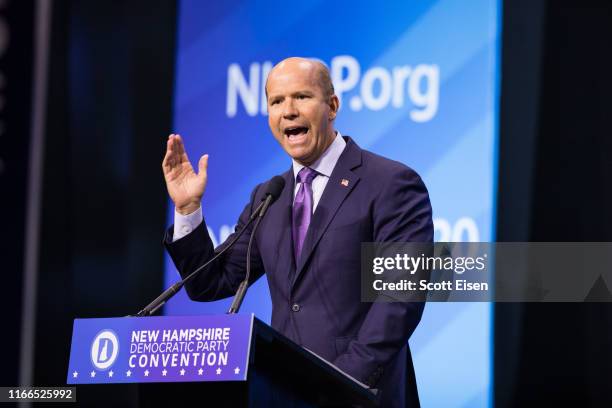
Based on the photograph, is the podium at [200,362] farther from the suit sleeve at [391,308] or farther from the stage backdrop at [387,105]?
the stage backdrop at [387,105]

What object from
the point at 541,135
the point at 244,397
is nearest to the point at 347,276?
the point at 244,397

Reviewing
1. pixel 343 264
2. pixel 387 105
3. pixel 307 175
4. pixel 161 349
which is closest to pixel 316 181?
pixel 307 175

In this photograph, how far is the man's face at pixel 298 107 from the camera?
105 inches

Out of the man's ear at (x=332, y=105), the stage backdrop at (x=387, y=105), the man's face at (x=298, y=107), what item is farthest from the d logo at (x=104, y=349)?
the stage backdrop at (x=387, y=105)

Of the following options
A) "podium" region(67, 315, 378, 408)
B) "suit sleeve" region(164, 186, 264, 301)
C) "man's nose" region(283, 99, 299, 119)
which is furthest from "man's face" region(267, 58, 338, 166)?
"podium" region(67, 315, 378, 408)

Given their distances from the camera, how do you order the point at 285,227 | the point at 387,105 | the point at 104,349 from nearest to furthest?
the point at 104,349
the point at 285,227
the point at 387,105

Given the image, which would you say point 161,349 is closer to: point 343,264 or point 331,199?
point 343,264

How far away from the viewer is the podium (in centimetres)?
→ 179

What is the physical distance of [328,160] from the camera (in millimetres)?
2727

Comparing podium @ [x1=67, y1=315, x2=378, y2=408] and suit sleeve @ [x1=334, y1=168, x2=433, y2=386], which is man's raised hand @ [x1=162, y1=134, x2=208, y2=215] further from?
podium @ [x1=67, y1=315, x2=378, y2=408]

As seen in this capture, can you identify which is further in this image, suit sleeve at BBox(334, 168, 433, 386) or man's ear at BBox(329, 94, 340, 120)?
man's ear at BBox(329, 94, 340, 120)

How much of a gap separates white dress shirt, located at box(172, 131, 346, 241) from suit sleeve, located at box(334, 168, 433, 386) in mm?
216

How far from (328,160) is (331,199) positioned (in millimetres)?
171

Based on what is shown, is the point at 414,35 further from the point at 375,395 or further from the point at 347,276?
the point at 375,395
